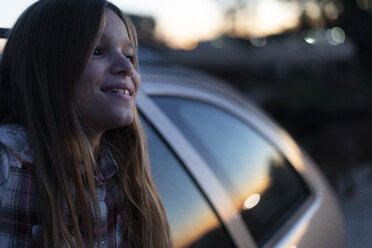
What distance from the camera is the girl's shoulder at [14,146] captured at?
4.13 feet

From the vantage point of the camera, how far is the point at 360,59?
20.9 meters

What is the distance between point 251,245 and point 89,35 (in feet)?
4.24

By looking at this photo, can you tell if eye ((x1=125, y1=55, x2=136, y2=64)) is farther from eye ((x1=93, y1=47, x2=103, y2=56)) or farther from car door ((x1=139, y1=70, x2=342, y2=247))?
car door ((x1=139, y1=70, x2=342, y2=247))

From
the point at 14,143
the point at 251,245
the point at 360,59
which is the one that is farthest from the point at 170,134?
the point at 360,59

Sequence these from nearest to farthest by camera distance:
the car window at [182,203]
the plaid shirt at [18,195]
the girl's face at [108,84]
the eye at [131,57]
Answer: the plaid shirt at [18,195], the girl's face at [108,84], the eye at [131,57], the car window at [182,203]

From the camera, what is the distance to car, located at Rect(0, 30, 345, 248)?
211cm

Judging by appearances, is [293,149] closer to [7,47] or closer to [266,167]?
[266,167]

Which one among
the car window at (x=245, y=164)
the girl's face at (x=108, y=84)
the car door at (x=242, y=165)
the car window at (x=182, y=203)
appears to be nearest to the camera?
the girl's face at (x=108, y=84)

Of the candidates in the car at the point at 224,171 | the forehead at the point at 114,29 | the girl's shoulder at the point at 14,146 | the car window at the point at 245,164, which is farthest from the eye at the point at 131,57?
the car window at the point at 245,164

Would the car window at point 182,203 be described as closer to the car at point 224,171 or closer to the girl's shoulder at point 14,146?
the car at point 224,171

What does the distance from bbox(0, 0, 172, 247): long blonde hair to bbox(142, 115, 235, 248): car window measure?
1.98 ft

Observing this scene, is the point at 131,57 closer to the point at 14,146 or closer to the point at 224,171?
the point at 14,146

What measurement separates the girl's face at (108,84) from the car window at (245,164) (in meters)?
0.82

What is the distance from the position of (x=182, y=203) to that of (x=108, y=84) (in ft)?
2.68
